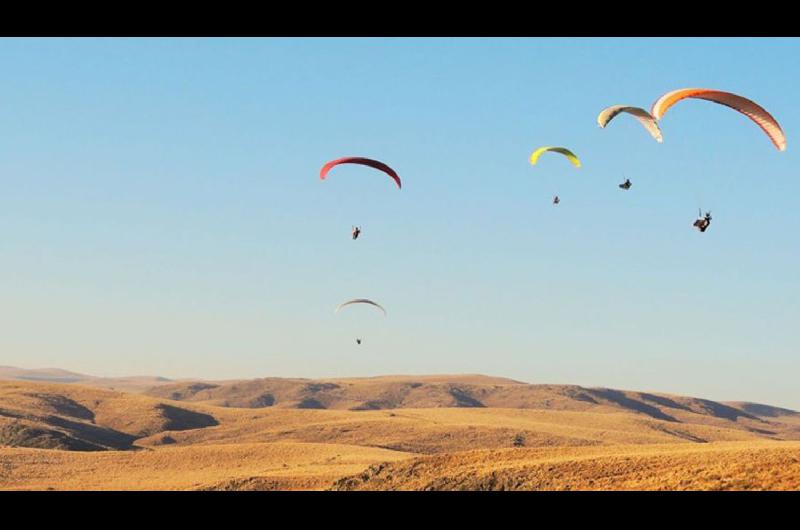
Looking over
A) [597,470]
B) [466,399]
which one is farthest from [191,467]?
[466,399]

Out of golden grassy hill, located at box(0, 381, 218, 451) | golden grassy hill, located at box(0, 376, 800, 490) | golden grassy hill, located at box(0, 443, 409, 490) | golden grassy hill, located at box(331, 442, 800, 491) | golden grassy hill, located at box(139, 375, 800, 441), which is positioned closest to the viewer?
golden grassy hill, located at box(331, 442, 800, 491)

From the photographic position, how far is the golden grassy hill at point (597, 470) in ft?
104

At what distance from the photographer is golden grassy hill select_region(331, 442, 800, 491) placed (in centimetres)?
3161

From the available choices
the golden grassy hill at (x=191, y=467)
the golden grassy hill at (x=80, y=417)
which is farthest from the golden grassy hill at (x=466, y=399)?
the golden grassy hill at (x=191, y=467)

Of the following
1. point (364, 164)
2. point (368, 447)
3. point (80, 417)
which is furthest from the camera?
point (80, 417)

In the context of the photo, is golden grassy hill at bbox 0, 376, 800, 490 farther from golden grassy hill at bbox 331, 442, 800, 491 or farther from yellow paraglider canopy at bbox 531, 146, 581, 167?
yellow paraglider canopy at bbox 531, 146, 581, 167

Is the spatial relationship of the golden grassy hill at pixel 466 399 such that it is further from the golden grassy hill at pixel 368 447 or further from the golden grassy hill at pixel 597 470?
the golden grassy hill at pixel 597 470

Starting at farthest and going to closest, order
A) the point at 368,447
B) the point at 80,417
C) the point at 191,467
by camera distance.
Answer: the point at 80,417
the point at 368,447
the point at 191,467

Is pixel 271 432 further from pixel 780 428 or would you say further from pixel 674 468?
pixel 780 428

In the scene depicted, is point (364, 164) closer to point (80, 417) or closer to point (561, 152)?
point (561, 152)

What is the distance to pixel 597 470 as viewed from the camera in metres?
37.1

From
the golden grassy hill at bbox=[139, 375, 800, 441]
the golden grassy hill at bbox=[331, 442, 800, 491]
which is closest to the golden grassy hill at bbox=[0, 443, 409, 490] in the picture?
the golden grassy hill at bbox=[331, 442, 800, 491]
